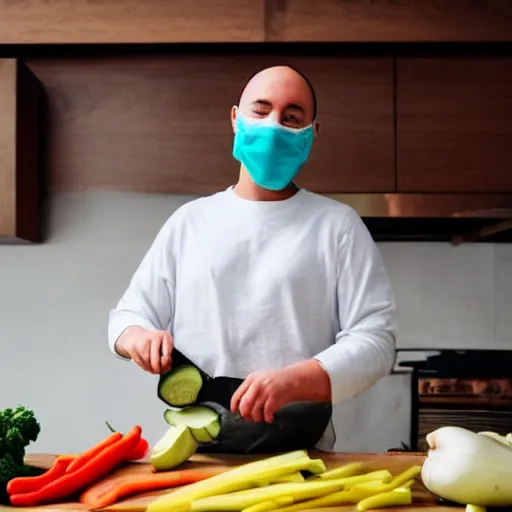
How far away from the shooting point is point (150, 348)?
1055 mm

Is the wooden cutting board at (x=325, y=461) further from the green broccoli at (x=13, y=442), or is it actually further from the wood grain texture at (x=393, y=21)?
the wood grain texture at (x=393, y=21)

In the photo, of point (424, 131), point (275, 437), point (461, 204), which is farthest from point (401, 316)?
point (275, 437)

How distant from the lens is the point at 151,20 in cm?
181

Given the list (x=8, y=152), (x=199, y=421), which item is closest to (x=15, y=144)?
(x=8, y=152)

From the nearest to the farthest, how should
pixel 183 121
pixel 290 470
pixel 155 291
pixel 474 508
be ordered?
pixel 474 508
pixel 290 470
pixel 155 291
pixel 183 121

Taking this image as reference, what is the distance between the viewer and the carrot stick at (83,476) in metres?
0.93

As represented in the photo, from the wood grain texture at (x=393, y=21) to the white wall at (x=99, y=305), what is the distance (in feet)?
2.00

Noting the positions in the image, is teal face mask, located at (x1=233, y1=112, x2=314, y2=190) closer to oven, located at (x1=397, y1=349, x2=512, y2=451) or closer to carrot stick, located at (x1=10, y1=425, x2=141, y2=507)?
carrot stick, located at (x1=10, y1=425, x2=141, y2=507)

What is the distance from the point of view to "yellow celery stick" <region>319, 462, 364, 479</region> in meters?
0.99

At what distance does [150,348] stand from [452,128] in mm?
1151

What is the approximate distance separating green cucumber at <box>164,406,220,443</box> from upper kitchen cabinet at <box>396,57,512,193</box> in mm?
957

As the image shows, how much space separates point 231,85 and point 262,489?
1228 mm

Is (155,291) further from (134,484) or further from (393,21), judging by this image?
(393,21)

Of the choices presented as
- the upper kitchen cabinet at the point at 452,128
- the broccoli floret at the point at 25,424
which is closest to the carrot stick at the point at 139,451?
the broccoli floret at the point at 25,424
